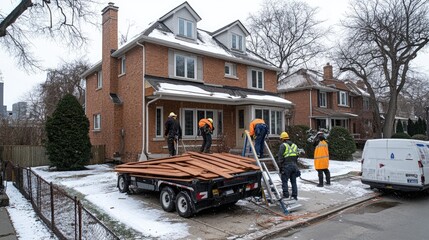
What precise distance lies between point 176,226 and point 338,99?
3227 centimetres

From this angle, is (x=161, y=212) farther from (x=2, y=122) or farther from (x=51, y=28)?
(x=2, y=122)

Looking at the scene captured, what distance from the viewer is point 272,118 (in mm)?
20266

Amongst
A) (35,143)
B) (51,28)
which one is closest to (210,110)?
(51,28)

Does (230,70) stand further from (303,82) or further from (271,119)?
(303,82)

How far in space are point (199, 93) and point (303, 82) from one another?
1934 cm

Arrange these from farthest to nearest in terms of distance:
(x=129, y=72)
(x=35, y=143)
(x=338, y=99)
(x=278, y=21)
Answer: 1. (x=278, y=21)
2. (x=338, y=99)
3. (x=35, y=143)
4. (x=129, y=72)

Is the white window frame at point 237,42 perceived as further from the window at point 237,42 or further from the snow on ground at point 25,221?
the snow on ground at point 25,221

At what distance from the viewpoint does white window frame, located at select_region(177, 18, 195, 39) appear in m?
18.7

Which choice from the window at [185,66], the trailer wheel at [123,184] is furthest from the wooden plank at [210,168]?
the window at [185,66]

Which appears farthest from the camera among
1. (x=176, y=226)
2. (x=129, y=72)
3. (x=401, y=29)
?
(x=401, y=29)

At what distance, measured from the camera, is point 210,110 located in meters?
18.4

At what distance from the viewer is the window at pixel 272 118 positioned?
63.8ft

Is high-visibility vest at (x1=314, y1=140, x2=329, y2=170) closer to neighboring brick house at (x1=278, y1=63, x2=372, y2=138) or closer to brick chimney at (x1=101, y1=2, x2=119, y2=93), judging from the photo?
brick chimney at (x1=101, y1=2, x2=119, y2=93)

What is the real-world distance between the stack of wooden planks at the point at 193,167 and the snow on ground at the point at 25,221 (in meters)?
2.51
